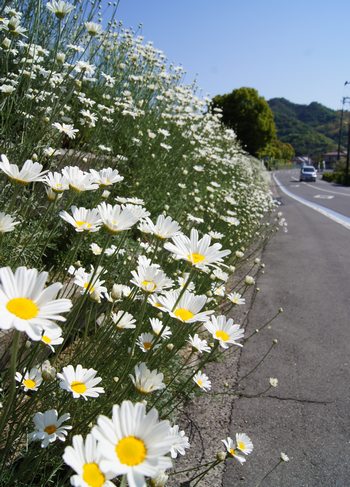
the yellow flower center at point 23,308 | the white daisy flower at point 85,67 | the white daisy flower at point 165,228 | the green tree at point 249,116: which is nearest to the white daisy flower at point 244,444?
the white daisy flower at point 165,228

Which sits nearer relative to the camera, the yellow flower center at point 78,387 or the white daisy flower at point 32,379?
the yellow flower center at point 78,387

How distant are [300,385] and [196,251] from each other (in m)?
1.82

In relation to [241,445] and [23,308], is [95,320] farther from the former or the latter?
[23,308]

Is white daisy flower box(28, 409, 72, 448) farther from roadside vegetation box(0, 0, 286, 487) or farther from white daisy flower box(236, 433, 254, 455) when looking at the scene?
white daisy flower box(236, 433, 254, 455)

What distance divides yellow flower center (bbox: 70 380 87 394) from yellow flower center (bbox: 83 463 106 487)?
44 centimetres

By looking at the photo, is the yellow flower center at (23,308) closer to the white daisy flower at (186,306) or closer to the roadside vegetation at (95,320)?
the roadside vegetation at (95,320)

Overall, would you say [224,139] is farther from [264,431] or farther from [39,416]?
[39,416]

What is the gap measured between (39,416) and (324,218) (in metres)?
11.0

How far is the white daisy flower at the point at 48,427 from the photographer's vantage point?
140cm

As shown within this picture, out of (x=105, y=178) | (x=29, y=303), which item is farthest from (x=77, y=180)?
(x=29, y=303)

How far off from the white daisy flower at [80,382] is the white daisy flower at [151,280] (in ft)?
1.03

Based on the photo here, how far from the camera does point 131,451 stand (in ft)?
2.91

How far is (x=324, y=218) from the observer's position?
11570mm

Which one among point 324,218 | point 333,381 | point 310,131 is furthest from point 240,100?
point 310,131
